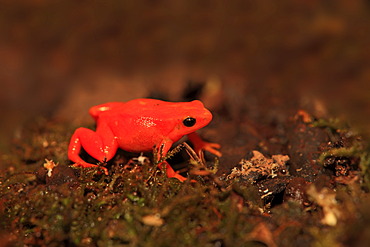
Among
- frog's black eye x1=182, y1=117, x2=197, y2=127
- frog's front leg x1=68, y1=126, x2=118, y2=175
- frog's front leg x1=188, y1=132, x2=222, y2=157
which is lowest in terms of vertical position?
frog's front leg x1=188, y1=132, x2=222, y2=157

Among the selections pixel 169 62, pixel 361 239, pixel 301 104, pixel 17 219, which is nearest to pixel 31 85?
pixel 169 62

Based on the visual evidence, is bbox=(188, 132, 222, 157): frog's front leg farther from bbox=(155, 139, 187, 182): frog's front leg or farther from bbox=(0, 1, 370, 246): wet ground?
bbox=(155, 139, 187, 182): frog's front leg

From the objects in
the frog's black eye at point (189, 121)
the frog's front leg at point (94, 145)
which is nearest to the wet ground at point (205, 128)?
the frog's front leg at point (94, 145)

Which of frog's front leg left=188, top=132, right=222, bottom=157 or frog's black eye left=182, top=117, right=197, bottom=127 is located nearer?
frog's black eye left=182, top=117, right=197, bottom=127

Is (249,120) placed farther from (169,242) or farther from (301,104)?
(169,242)

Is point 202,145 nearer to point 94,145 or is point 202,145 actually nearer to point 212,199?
point 212,199

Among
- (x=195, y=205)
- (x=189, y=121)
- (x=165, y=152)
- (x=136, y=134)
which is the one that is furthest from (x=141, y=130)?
(x=195, y=205)

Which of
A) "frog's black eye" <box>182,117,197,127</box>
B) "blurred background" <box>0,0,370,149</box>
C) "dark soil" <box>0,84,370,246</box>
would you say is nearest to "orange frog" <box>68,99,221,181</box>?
"frog's black eye" <box>182,117,197,127</box>
